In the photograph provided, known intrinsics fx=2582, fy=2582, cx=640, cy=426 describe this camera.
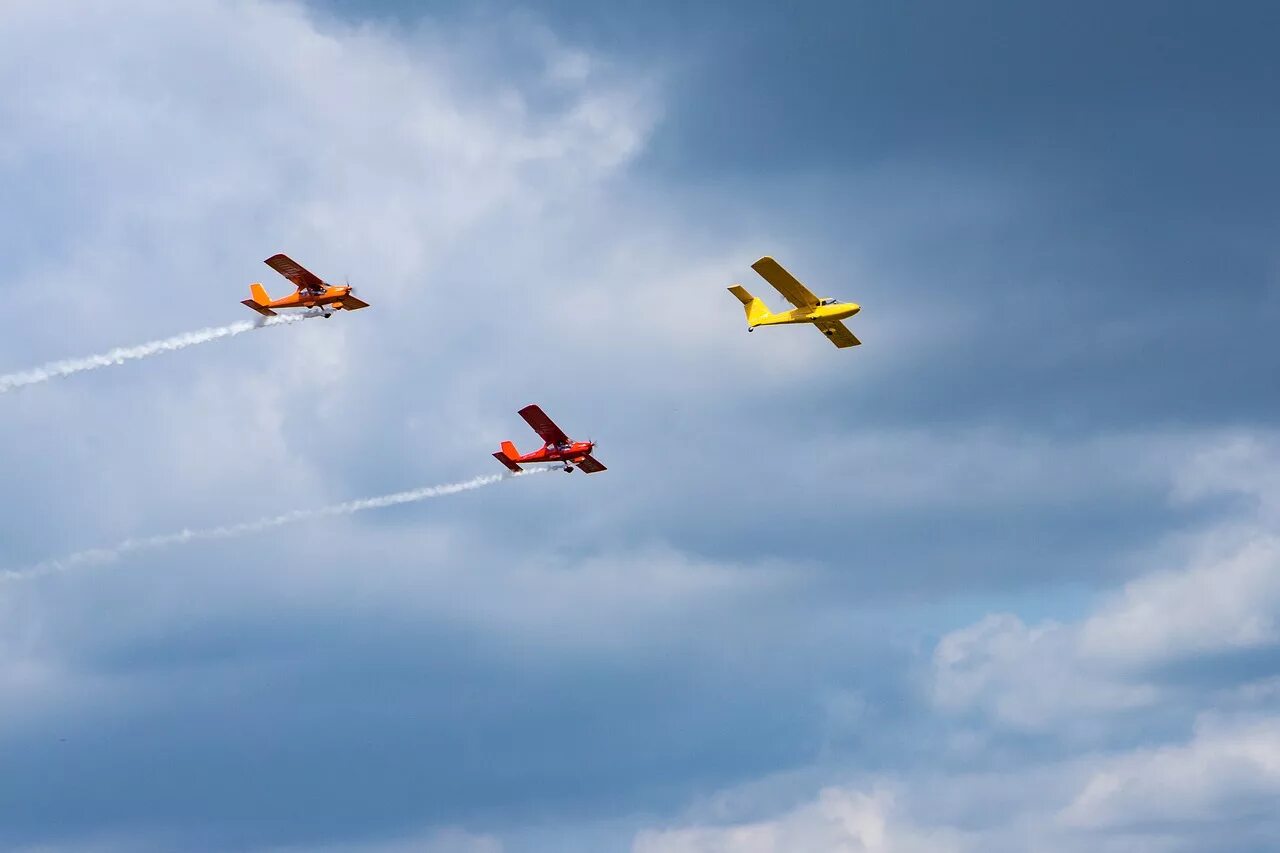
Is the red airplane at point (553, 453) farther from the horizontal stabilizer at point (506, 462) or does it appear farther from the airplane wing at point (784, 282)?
the airplane wing at point (784, 282)

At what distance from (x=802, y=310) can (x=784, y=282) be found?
3.87 m

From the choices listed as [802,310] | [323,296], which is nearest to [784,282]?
[802,310]

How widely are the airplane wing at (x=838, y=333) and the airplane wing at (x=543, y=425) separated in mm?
21078

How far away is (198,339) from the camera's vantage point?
182375 millimetres

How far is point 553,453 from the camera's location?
Result: 190 meters

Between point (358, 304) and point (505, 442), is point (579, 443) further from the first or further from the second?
point (358, 304)

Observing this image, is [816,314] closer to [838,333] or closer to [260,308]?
[838,333]

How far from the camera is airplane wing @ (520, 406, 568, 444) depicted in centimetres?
18625

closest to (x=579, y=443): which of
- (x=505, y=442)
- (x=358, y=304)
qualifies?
(x=505, y=442)

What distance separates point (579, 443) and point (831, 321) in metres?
21.8

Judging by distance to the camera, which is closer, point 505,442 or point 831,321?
point 831,321

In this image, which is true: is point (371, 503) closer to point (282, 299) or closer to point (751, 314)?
point (282, 299)

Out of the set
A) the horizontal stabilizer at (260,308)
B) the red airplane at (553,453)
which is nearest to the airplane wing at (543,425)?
the red airplane at (553,453)

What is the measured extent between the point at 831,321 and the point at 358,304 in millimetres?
33529
